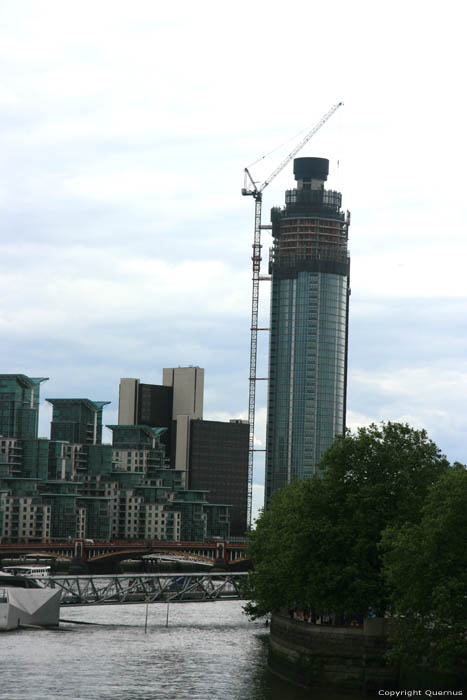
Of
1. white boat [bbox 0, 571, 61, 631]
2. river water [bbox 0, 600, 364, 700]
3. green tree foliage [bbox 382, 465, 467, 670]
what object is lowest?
river water [bbox 0, 600, 364, 700]

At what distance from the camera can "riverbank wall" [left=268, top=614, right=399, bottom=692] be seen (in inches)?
3115

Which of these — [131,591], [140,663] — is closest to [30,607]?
[131,591]

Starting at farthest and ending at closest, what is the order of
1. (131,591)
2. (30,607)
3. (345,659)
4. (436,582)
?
1. (131,591)
2. (30,607)
3. (345,659)
4. (436,582)

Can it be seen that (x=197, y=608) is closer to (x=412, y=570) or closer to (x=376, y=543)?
(x=376, y=543)

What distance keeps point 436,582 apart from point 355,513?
642 inches

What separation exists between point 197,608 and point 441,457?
88.2 metres

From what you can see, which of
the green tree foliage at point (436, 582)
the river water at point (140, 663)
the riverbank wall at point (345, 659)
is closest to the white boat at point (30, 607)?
the river water at point (140, 663)

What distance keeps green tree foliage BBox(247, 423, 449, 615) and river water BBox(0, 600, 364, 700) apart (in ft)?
23.7

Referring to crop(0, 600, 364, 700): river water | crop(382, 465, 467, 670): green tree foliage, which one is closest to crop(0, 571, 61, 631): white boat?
crop(0, 600, 364, 700): river water

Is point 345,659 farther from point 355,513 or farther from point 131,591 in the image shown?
point 131,591

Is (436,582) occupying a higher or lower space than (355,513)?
lower

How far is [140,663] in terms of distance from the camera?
92938 millimetres

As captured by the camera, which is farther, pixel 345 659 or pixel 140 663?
pixel 140 663

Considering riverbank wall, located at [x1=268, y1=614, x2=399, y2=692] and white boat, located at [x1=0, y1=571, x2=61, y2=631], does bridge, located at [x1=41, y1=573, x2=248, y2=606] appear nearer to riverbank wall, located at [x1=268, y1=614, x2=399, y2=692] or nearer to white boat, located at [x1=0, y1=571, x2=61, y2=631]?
white boat, located at [x1=0, y1=571, x2=61, y2=631]
